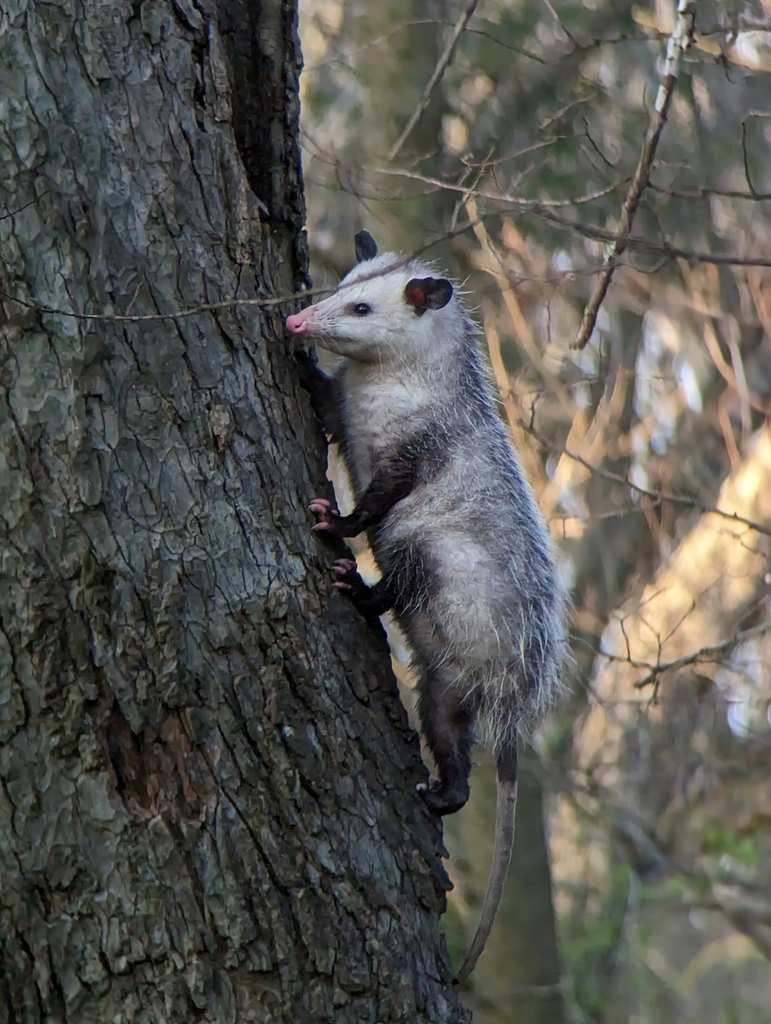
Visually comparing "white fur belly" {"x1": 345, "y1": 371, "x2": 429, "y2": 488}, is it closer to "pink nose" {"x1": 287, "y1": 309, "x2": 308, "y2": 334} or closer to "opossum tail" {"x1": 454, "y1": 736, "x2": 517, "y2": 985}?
"pink nose" {"x1": 287, "y1": 309, "x2": 308, "y2": 334}

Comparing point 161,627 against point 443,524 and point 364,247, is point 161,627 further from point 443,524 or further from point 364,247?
point 364,247

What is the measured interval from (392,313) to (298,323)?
0.52 m

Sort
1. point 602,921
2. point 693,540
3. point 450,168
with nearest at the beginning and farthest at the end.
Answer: point 450,168 < point 602,921 < point 693,540

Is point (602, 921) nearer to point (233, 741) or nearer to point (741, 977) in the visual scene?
point (741, 977)

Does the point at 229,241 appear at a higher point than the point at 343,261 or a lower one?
higher

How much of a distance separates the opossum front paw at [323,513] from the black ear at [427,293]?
87 centimetres

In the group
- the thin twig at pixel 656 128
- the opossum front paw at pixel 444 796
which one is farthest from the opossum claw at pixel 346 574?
the thin twig at pixel 656 128

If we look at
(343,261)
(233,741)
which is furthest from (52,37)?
(343,261)

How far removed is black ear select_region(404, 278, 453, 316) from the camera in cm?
289

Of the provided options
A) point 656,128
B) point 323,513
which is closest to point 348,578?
point 323,513

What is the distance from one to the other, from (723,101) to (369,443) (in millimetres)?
3727

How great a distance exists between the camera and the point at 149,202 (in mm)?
1962

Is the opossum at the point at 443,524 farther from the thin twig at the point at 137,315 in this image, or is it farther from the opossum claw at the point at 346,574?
the thin twig at the point at 137,315

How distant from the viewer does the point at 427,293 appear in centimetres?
291
